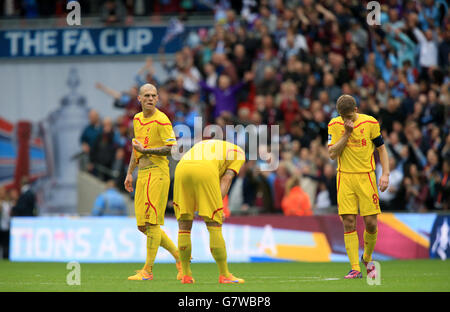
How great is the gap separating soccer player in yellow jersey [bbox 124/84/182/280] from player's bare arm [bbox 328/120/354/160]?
7.88ft

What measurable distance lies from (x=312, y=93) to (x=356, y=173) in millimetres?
Answer: 9356

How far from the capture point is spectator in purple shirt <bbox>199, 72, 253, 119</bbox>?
22203 mm

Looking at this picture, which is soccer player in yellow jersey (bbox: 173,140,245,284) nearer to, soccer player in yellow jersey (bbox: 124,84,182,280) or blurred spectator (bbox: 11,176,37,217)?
soccer player in yellow jersey (bbox: 124,84,182,280)

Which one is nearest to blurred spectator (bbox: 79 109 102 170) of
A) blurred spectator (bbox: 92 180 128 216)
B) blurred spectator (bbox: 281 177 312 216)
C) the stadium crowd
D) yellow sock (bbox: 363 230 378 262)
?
the stadium crowd

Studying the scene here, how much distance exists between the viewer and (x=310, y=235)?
18891mm

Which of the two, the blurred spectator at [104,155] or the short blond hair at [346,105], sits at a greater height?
the short blond hair at [346,105]

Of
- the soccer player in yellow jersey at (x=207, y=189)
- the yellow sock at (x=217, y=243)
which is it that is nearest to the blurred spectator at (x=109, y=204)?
the soccer player in yellow jersey at (x=207, y=189)

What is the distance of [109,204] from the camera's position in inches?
840

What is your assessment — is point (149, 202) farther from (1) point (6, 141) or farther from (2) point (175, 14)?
(1) point (6, 141)

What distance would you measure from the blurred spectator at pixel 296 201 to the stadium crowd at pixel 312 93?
2cm

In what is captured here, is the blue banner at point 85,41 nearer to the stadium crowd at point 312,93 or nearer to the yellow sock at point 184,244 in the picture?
the stadium crowd at point 312,93

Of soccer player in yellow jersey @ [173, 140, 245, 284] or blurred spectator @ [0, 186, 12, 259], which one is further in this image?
blurred spectator @ [0, 186, 12, 259]

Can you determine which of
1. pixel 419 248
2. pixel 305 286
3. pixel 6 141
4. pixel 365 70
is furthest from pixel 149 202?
pixel 6 141

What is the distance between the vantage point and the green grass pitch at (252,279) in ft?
35.3
